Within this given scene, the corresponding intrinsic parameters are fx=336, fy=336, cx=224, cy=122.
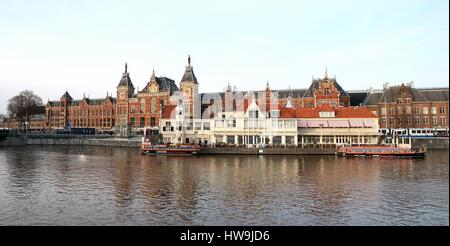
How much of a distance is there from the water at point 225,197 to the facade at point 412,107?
214 ft

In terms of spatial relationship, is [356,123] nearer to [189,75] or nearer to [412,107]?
[412,107]

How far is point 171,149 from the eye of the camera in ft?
221

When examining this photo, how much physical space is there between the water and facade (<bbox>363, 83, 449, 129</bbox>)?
65.1 meters

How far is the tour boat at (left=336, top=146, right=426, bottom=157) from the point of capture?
5953 cm

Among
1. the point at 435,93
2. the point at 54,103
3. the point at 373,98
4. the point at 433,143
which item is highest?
the point at 54,103

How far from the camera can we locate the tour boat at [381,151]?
59531 millimetres

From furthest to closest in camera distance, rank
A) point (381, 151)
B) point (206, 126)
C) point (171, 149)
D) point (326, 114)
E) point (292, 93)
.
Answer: point (292, 93), point (206, 126), point (326, 114), point (171, 149), point (381, 151)

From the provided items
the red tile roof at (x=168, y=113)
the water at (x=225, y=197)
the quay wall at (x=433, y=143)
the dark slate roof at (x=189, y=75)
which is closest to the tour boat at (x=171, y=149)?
the red tile roof at (x=168, y=113)

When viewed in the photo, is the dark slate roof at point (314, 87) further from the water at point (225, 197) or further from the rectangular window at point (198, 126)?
the water at point (225, 197)

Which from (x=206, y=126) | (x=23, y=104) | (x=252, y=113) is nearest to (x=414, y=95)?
(x=252, y=113)

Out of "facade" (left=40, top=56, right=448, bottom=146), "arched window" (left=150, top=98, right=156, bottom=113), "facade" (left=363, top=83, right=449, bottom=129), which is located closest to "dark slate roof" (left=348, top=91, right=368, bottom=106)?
"facade" (left=40, top=56, right=448, bottom=146)

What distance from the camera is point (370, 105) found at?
10550cm

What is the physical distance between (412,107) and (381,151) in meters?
47.7
